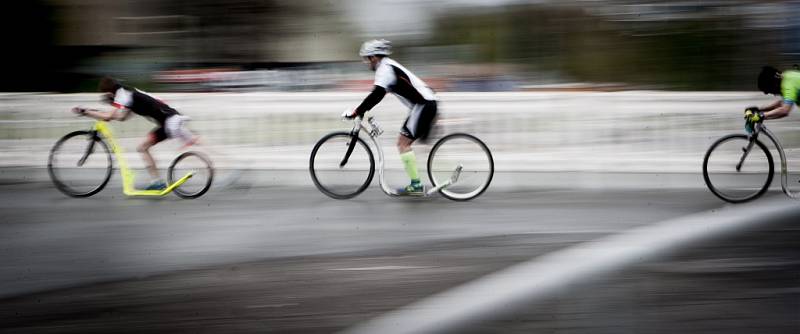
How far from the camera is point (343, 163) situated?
30.4ft

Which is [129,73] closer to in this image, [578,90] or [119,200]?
[119,200]

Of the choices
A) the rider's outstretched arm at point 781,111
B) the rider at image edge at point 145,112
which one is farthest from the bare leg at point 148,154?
the rider's outstretched arm at point 781,111

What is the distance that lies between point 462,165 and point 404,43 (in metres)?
3.55

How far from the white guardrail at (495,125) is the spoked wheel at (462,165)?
1.58m

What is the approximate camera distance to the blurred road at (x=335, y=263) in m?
4.98

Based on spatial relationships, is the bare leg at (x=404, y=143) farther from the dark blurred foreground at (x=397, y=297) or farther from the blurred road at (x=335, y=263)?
the dark blurred foreground at (x=397, y=297)

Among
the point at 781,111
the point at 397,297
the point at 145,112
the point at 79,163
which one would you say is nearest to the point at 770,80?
the point at 781,111

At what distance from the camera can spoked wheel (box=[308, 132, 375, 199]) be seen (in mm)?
9328

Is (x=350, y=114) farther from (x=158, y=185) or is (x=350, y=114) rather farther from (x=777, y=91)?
(x=777, y=91)

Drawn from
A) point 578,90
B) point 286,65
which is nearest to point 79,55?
point 286,65

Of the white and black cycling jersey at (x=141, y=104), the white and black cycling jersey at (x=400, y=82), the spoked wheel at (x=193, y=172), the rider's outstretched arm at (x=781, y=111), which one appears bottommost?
the spoked wheel at (x=193, y=172)

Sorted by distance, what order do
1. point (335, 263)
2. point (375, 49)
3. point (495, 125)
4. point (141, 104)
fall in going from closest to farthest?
point (335, 263)
point (375, 49)
point (141, 104)
point (495, 125)

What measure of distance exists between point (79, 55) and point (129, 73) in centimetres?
88

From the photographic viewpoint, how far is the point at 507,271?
19.9ft
